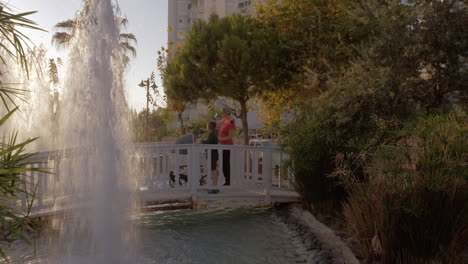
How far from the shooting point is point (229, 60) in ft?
39.2

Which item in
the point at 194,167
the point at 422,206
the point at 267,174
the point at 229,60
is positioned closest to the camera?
the point at 422,206

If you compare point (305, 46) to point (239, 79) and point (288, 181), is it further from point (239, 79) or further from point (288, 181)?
point (288, 181)

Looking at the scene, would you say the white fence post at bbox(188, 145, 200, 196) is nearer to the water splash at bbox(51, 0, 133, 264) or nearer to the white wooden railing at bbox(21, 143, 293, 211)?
the white wooden railing at bbox(21, 143, 293, 211)

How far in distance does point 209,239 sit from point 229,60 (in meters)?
7.32

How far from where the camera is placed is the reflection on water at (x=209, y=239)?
4.85 m

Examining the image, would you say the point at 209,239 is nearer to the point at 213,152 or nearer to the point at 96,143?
the point at 96,143

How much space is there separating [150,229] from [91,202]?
1.37 meters

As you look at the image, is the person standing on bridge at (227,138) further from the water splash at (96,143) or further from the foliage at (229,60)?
the foliage at (229,60)

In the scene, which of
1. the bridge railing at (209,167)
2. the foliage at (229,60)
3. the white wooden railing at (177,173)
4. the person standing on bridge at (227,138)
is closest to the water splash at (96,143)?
the white wooden railing at (177,173)

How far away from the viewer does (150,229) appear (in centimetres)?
631

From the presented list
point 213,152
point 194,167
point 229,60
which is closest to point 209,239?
point 194,167

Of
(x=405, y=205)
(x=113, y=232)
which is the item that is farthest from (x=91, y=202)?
(x=405, y=205)

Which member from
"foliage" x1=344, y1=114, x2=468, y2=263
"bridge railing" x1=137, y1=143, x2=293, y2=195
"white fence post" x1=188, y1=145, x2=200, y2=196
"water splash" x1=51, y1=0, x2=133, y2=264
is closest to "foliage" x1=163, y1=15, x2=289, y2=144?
"bridge railing" x1=137, y1=143, x2=293, y2=195

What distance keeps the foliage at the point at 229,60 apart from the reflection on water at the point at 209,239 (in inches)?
219
